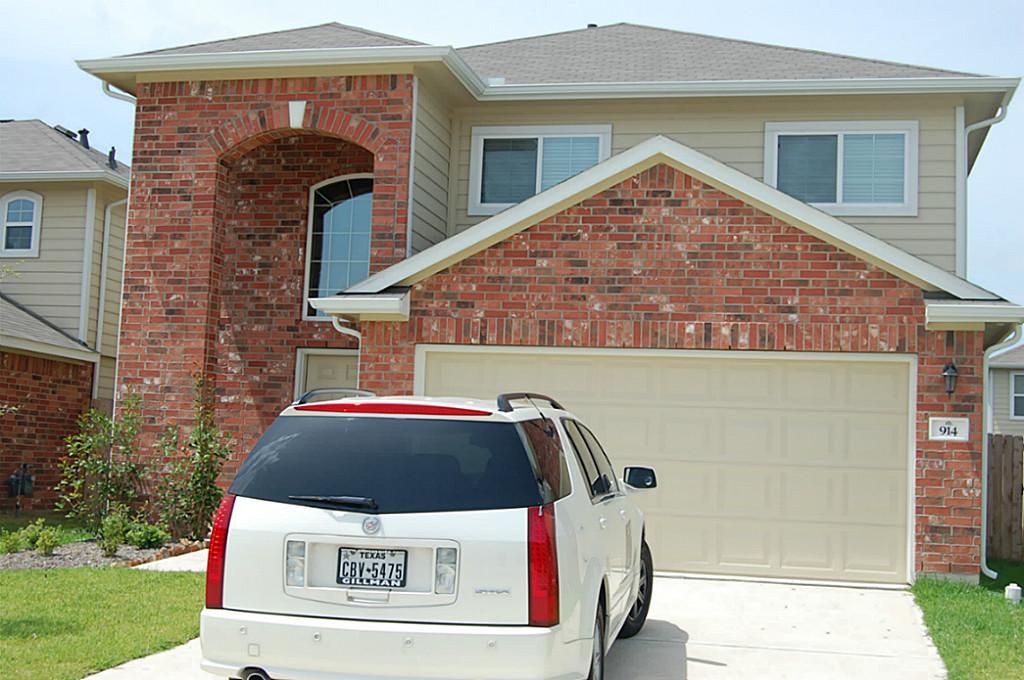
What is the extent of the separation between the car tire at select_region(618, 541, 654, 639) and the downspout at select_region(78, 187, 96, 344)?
1378 cm

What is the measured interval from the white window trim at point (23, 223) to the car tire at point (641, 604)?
14.9 m

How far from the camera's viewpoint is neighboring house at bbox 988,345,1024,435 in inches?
1315

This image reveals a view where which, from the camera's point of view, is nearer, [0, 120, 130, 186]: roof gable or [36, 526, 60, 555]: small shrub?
[36, 526, 60, 555]: small shrub

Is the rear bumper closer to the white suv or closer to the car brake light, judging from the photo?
the white suv

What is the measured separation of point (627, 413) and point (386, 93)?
5095mm

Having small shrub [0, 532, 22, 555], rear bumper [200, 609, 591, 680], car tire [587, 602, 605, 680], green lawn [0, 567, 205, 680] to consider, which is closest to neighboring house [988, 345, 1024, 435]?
small shrub [0, 532, 22, 555]

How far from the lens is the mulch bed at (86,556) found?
11234 mm

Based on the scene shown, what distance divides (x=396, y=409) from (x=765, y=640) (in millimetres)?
4257

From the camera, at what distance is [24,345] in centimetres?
1728

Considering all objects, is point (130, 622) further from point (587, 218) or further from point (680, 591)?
point (587, 218)

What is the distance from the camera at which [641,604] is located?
328 inches

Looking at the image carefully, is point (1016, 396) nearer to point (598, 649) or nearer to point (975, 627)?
point (975, 627)

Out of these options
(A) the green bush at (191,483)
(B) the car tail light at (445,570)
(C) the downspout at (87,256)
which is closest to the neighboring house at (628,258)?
(A) the green bush at (191,483)

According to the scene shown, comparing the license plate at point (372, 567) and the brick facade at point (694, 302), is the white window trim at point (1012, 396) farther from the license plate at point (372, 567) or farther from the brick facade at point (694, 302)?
the license plate at point (372, 567)
